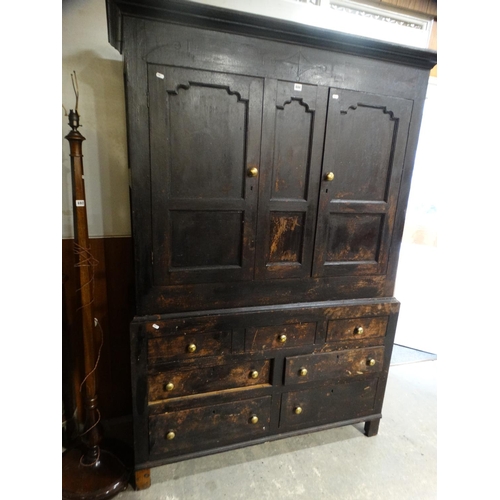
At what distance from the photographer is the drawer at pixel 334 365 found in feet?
5.02

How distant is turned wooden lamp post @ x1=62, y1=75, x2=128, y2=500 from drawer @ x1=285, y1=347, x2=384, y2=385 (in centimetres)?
96

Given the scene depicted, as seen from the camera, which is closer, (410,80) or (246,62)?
(246,62)

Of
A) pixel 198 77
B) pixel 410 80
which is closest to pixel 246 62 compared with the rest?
pixel 198 77

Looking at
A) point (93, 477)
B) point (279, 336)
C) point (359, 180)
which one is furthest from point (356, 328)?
point (93, 477)

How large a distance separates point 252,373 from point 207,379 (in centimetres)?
22

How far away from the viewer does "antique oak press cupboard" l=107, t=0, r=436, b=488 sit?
113 cm

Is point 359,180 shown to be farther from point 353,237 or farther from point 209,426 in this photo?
point 209,426

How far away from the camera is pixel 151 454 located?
55.2 inches

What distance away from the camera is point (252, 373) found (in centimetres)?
148

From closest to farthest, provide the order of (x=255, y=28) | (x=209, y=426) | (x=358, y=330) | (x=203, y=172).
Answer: (x=255, y=28) < (x=203, y=172) < (x=209, y=426) < (x=358, y=330)

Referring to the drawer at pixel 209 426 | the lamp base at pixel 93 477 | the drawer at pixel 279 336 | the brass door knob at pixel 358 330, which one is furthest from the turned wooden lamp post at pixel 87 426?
the brass door knob at pixel 358 330

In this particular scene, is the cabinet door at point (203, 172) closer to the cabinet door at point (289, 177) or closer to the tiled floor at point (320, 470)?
the cabinet door at point (289, 177)
